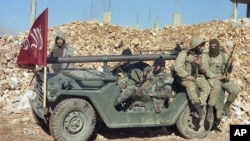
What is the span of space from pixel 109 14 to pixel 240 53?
20.1 feet

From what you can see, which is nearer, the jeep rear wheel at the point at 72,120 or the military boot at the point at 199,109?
the jeep rear wheel at the point at 72,120

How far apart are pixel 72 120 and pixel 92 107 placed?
407 mm

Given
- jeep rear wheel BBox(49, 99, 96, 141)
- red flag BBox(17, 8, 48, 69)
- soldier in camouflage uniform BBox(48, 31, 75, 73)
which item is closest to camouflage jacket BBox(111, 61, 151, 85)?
jeep rear wheel BBox(49, 99, 96, 141)

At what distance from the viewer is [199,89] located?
324 inches

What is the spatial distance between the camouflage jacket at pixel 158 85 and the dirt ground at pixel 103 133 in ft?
2.92

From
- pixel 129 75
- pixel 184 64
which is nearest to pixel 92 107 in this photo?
pixel 129 75

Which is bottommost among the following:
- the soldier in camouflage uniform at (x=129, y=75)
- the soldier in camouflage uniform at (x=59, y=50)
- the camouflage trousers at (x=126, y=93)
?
the camouflage trousers at (x=126, y=93)

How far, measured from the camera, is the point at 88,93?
7461 mm

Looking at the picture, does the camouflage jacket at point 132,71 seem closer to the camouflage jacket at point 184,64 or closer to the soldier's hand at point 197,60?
the camouflage jacket at point 184,64

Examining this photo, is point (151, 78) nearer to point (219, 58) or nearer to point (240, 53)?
point (219, 58)

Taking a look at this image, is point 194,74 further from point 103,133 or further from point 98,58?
point 103,133

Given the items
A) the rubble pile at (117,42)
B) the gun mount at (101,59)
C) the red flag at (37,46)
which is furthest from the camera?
the rubble pile at (117,42)

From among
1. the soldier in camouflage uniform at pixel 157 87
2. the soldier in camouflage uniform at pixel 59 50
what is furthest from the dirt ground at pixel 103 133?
the soldier in camouflage uniform at pixel 59 50

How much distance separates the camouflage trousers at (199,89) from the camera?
807 centimetres
